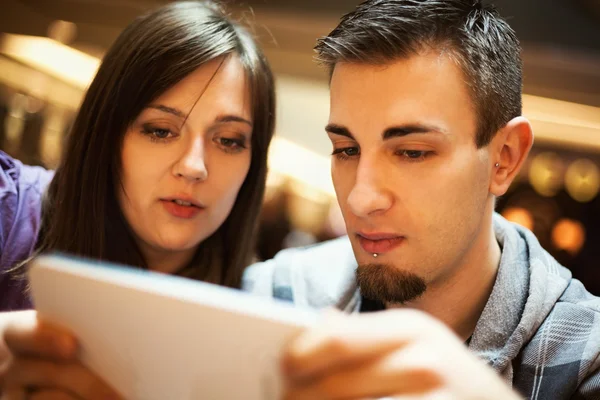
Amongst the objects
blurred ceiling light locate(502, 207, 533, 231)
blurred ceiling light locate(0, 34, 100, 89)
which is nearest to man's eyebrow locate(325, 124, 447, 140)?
blurred ceiling light locate(502, 207, 533, 231)

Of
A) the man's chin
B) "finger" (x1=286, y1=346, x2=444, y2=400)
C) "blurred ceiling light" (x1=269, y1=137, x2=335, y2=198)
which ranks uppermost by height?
"finger" (x1=286, y1=346, x2=444, y2=400)

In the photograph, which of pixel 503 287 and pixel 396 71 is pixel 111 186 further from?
pixel 503 287

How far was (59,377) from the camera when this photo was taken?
67cm

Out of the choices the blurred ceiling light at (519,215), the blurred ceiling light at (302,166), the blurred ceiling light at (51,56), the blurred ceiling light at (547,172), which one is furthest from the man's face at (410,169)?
the blurred ceiling light at (302,166)

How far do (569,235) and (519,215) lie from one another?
235 millimetres

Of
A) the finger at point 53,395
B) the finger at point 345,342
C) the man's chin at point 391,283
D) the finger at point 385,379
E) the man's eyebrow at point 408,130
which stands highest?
the man's eyebrow at point 408,130

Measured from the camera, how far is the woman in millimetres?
1307

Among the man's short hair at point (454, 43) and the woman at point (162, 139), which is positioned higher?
the man's short hair at point (454, 43)

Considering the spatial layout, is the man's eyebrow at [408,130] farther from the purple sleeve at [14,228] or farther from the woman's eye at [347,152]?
the purple sleeve at [14,228]

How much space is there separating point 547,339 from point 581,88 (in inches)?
70.4

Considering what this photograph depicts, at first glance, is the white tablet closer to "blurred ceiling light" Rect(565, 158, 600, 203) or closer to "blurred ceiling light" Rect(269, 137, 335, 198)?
"blurred ceiling light" Rect(565, 158, 600, 203)

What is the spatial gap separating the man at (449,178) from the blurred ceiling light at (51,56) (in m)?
1.86

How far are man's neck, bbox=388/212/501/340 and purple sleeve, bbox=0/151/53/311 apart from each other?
43.8 inches

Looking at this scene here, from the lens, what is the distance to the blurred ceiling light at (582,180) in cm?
227
